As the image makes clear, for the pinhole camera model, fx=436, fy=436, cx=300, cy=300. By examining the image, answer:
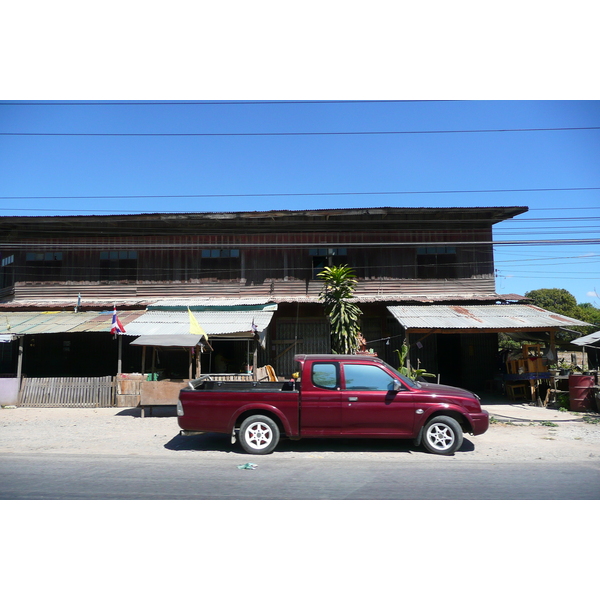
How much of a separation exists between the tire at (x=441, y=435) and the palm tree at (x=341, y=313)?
673cm

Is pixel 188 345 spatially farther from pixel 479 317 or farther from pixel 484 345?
pixel 484 345

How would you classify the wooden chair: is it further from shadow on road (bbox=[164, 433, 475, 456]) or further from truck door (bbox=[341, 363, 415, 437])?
truck door (bbox=[341, 363, 415, 437])

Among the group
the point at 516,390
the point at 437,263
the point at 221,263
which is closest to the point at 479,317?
the point at 516,390

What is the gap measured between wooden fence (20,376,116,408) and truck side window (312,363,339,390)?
951 centimetres

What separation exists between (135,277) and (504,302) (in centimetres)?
1618

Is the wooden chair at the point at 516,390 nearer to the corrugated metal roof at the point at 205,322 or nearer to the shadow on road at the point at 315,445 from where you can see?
the shadow on road at the point at 315,445

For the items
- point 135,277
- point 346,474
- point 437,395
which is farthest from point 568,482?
point 135,277

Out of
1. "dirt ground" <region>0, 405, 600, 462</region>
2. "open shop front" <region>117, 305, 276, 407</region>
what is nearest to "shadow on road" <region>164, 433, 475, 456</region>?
"dirt ground" <region>0, 405, 600, 462</region>

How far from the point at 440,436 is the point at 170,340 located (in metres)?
8.63

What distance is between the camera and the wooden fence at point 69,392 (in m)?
14.8

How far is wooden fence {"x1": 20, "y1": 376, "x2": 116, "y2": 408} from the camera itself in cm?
1484

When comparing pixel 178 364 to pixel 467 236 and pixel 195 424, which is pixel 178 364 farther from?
pixel 467 236

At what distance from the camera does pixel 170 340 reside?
13484 mm

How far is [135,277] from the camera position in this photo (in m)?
19.6
